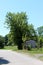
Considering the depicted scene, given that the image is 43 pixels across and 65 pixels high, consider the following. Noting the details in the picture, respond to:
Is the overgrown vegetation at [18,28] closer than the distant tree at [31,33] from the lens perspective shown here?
Yes

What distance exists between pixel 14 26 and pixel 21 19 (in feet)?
11.2

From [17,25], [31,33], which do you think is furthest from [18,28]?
[31,33]

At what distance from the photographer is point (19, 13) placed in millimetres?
80062

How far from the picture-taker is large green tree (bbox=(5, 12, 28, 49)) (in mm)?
76438

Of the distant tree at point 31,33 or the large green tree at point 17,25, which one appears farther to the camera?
the distant tree at point 31,33

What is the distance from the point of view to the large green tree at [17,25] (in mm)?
76438

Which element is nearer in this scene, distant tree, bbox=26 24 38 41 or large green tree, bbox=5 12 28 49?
large green tree, bbox=5 12 28 49

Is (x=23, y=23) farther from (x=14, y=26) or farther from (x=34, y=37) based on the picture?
(x=34, y=37)

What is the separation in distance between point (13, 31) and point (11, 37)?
209 cm

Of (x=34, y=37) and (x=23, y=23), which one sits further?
(x=34, y=37)

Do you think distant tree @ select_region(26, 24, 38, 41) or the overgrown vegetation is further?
distant tree @ select_region(26, 24, 38, 41)

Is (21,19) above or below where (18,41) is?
above

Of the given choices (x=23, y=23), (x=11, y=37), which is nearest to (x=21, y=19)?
(x=23, y=23)

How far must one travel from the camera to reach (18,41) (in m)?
76.2
